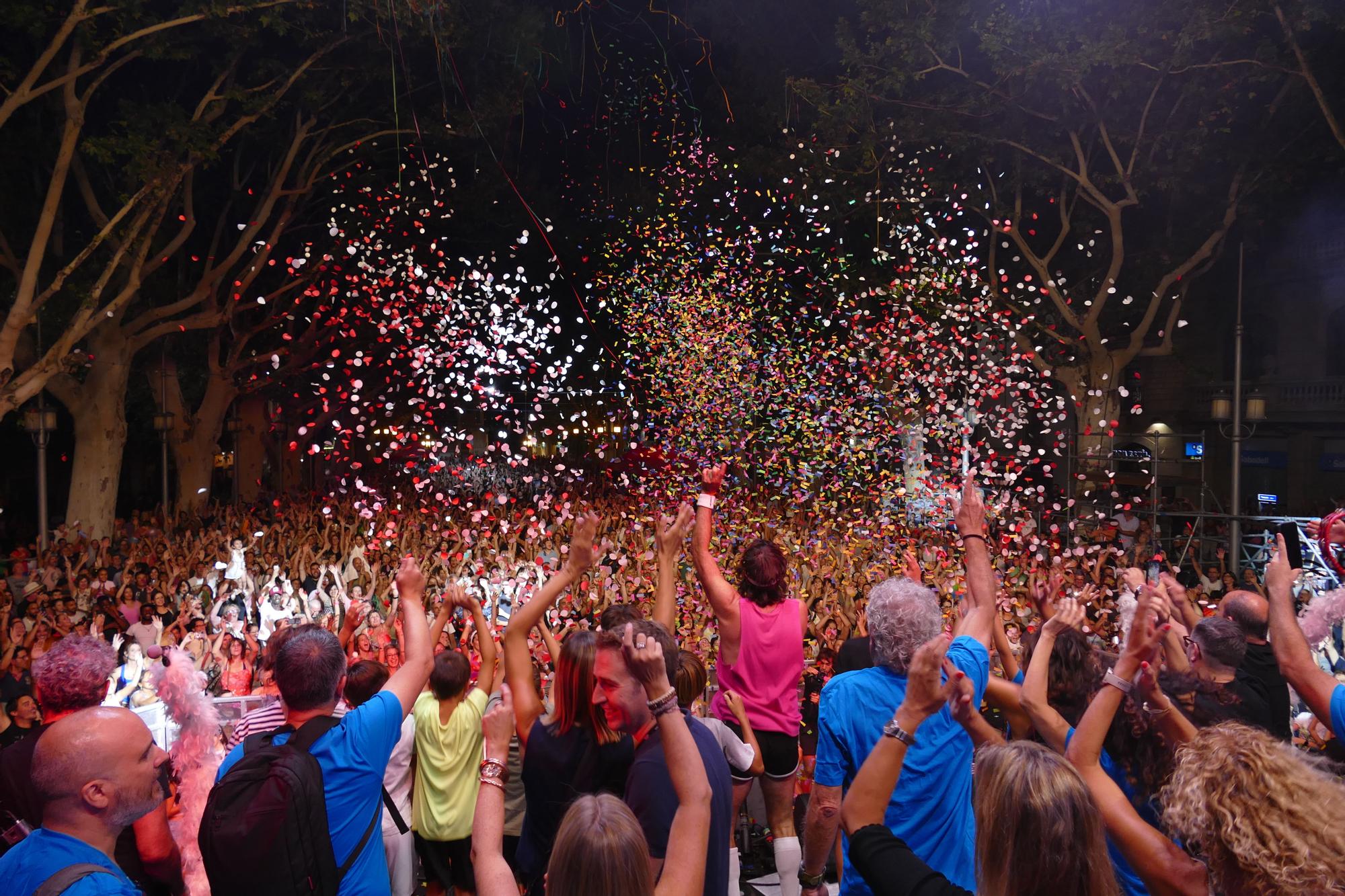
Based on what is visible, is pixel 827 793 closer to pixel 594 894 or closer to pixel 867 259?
pixel 594 894

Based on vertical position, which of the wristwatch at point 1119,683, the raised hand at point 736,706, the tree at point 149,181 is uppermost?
the tree at point 149,181

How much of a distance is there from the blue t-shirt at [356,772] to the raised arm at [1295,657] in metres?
2.40

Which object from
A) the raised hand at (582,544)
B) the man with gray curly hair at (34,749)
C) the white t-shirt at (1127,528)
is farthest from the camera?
the white t-shirt at (1127,528)

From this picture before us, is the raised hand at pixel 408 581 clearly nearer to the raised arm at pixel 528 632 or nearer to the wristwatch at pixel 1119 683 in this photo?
the raised arm at pixel 528 632

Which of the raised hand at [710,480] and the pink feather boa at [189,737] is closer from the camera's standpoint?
the pink feather boa at [189,737]

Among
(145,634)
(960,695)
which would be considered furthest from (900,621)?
(145,634)

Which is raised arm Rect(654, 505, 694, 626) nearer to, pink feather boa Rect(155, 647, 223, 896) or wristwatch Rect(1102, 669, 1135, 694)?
pink feather boa Rect(155, 647, 223, 896)

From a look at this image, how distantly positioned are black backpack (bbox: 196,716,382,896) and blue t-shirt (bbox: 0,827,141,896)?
0.27 m

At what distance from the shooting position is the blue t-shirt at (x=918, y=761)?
274 centimetres

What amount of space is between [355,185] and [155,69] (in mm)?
3317

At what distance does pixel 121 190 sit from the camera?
14781mm

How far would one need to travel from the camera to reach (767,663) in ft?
14.2

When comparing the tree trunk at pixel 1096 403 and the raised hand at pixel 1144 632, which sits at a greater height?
the tree trunk at pixel 1096 403

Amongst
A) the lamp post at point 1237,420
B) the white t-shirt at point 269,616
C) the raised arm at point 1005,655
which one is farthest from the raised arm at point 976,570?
the lamp post at point 1237,420
